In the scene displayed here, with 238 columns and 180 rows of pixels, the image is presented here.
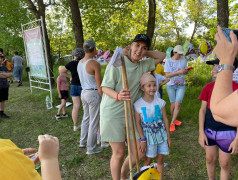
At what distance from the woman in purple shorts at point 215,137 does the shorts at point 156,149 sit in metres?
0.40

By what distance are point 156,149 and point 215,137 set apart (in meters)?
0.66

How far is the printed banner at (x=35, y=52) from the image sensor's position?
Answer: 6492mm

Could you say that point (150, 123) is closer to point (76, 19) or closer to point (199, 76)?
point (76, 19)

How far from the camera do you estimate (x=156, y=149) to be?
222 cm

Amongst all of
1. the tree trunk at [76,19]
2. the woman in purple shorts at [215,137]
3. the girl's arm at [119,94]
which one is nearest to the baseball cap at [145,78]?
the girl's arm at [119,94]

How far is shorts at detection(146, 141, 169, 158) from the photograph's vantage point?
7.18ft

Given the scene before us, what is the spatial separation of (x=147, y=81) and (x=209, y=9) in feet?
62.6

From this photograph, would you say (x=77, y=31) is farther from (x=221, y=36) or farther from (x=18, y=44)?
(x=18, y=44)

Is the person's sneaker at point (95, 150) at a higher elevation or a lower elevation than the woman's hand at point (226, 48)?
lower

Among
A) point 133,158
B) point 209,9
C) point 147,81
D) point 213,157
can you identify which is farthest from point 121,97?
point 209,9

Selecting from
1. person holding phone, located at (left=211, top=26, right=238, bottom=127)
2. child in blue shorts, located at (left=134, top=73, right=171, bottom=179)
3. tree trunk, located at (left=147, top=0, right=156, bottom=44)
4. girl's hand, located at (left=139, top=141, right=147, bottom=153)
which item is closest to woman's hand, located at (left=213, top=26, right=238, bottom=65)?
person holding phone, located at (left=211, top=26, right=238, bottom=127)

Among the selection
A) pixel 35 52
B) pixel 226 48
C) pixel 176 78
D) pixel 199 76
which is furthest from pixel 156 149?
pixel 199 76

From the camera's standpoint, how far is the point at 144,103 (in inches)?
86.7

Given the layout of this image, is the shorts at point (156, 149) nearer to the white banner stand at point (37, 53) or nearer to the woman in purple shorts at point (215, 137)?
the woman in purple shorts at point (215, 137)
